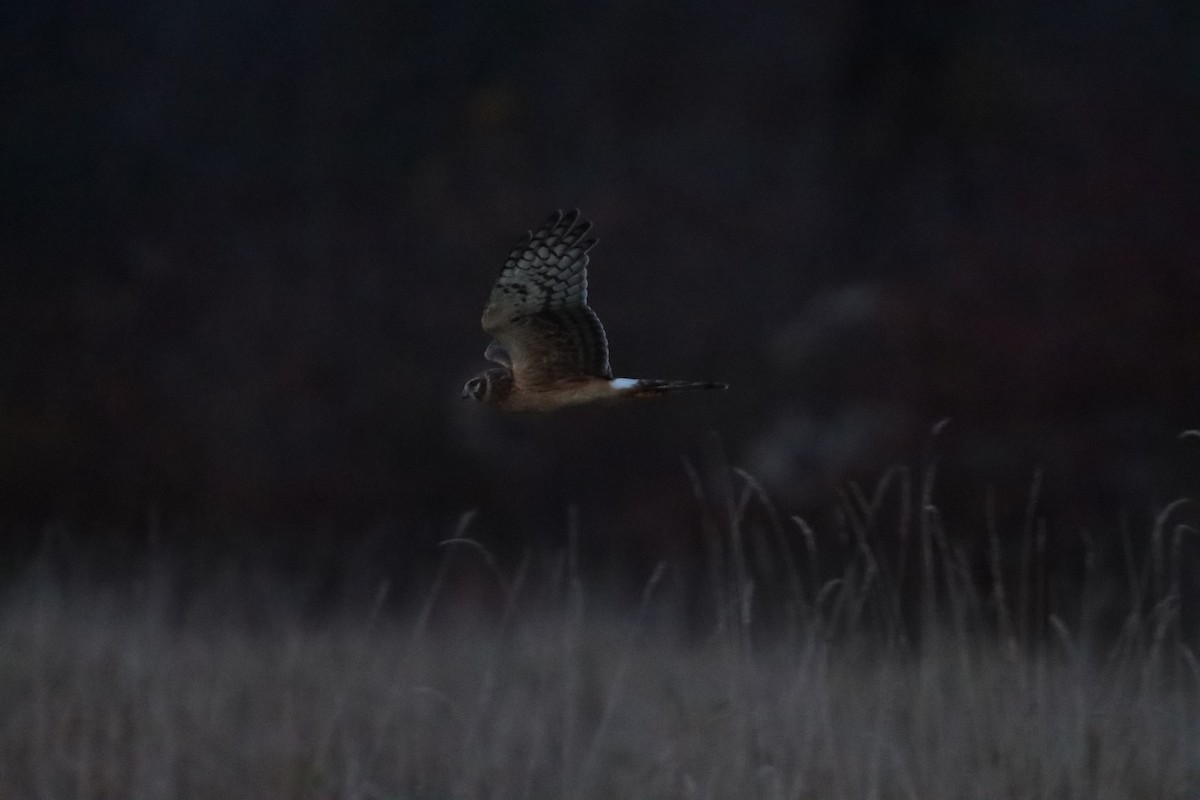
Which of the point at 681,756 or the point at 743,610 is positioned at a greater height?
the point at 743,610

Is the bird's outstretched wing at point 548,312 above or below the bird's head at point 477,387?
above

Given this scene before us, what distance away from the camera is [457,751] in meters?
3.39

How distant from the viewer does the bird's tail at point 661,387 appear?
2.90 metres

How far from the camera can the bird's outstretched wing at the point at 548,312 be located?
332 cm

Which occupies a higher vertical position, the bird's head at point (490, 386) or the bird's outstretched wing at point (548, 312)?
the bird's outstretched wing at point (548, 312)

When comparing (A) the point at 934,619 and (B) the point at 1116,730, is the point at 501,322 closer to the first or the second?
(A) the point at 934,619

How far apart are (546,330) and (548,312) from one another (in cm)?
5

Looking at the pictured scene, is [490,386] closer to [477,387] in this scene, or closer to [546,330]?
[477,387]

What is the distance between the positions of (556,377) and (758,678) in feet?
2.84

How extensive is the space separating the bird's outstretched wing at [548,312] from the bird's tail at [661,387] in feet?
0.61

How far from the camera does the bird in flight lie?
10.8ft

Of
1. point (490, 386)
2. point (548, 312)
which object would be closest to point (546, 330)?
point (548, 312)

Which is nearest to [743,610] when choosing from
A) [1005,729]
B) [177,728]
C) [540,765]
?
[1005,729]

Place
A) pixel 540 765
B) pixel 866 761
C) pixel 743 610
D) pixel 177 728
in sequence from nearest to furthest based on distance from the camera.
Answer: pixel 743 610 < pixel 866 761 < pixel 540 765 < pixel 177 728
